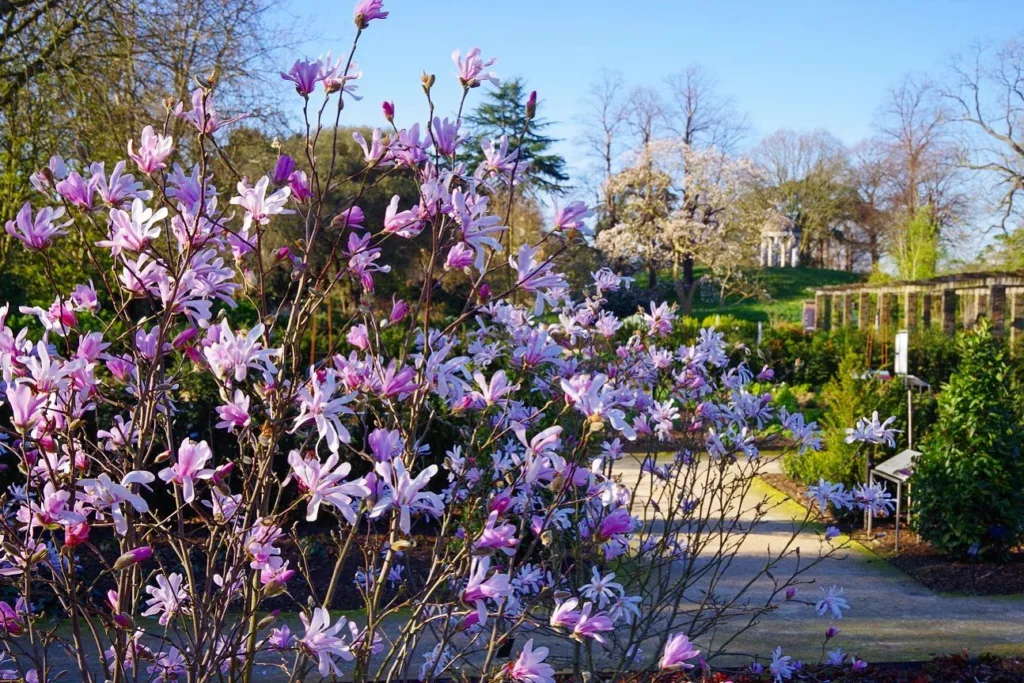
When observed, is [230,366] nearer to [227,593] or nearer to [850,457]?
[227,593]

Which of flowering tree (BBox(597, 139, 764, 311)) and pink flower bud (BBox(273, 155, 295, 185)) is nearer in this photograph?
pink flower bud (BBox(273, 155, 295, 185))

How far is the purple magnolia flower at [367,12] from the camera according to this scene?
1715mm

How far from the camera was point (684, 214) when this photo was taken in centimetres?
3428

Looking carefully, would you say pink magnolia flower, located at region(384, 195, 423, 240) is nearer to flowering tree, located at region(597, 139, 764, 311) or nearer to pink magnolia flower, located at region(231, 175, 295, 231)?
pink magnolia flower, located at region(231, 175, 295, 231)

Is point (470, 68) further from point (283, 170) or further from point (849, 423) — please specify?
point (849, 423)

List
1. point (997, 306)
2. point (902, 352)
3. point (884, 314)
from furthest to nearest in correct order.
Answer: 1. point (884, 314)
2. point (997, 306)
3. point (902, 352)

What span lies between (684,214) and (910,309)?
16566mm

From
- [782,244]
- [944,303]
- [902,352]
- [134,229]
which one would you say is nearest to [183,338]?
[134,229]

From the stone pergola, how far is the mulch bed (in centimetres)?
573

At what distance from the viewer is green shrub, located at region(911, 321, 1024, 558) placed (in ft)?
18.1

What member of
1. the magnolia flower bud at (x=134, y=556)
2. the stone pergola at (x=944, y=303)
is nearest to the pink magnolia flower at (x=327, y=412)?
the magnolia flower bud at (x=134, y=556)

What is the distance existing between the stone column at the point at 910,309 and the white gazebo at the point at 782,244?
20.3 m

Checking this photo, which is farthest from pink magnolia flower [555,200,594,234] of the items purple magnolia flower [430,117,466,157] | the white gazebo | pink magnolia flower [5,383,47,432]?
the white gazebo

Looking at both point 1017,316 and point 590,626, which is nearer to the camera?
point 590,626
